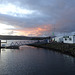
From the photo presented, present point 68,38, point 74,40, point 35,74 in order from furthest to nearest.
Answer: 1. point 68,38
2. point 74,40
3. point 35,74

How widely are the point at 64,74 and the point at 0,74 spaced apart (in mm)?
10586

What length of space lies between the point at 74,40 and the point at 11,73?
41674mm

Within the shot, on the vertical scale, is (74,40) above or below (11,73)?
above

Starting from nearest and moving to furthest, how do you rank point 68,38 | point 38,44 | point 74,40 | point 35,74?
1. point 35,74
2. point 74,40
3. point 68,38
4. point 38,44

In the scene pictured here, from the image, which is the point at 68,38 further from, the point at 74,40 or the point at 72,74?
the point at 72,74

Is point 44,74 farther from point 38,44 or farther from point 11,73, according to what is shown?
point 38,44

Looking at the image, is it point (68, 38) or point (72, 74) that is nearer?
point (72, 74)

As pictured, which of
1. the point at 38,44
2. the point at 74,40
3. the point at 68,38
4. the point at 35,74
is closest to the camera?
the point at 35,74

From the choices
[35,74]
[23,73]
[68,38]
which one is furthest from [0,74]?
[68,38]

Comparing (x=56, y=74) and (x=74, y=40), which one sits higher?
(x=74, y=40)

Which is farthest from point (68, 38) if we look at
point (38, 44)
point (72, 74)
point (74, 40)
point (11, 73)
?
point (11, 73)

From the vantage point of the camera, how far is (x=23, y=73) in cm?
1562

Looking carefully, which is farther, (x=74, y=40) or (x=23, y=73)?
(x=74, y=40)

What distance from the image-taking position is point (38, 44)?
7100cm
